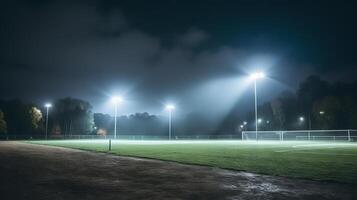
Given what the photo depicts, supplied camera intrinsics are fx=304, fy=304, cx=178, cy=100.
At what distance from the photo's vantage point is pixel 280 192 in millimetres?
8562

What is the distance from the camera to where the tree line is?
75625 millimetres

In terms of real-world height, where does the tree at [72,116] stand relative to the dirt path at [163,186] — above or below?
above

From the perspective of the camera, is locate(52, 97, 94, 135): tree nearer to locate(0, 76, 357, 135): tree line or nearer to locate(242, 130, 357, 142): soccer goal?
locate(0, 76, 357, 135): tree line

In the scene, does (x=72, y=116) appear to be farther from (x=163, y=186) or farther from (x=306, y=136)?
(x=163, y=186)

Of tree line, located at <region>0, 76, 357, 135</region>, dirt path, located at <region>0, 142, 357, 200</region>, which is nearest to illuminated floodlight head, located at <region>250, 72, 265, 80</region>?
dirt path, located at <region>0, 142, 357, 200</region>

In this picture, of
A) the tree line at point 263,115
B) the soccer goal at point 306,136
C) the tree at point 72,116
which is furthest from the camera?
the tree at point 72,116

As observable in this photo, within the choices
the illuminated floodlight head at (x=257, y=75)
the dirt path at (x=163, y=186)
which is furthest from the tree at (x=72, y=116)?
the dirt path at (x=163, y=186)

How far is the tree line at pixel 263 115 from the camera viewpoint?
75.6 metres

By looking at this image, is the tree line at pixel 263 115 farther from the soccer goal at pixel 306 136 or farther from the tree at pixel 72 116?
the soccer goal at pixel 306 136

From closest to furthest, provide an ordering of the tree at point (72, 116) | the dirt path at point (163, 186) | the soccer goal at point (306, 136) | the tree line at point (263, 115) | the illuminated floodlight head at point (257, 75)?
the dirt path at point (163, 186) → the illuminated floodlight head at point (257, 75) → the soccer goal at point (306, 136) → the tree line at point (263, 115) → the tree at point (72, 116)

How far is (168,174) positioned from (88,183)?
3.25 m

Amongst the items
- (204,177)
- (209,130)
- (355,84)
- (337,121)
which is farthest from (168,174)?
(209,130)

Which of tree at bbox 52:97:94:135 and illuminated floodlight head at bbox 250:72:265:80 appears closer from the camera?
illuminated floodlight head at bbox 250:72:265:80

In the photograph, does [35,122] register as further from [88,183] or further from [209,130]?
[88,183]
